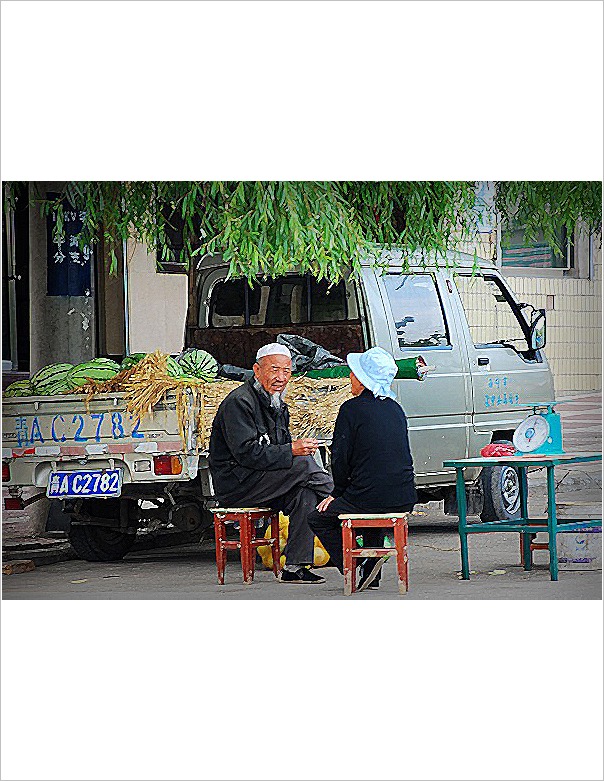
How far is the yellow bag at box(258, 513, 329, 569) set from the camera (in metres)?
8.58

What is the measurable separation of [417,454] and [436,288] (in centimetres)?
125

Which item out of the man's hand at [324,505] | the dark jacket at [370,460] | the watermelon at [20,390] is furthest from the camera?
the watermelon at [20,390]

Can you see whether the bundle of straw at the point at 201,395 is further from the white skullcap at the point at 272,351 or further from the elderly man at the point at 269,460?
the white skullcap at the point at 272,351

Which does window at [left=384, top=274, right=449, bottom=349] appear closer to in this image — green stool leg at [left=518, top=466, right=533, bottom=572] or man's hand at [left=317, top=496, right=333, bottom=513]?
green stool leg at [left=518, top=466, right=533, bottom=572]

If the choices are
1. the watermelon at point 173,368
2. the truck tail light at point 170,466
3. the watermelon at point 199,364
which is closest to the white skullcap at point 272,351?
the watermelon at point 199,364

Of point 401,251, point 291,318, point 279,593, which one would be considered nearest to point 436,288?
point 401,251

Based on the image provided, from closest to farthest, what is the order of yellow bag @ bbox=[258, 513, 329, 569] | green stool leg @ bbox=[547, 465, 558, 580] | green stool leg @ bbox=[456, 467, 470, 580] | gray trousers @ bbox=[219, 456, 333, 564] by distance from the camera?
green stool leg @ bbox=[547, 465, 558, 580] < gray trousers @ bbox=[219, 456, 333, 564] < green stool leg @ bbox=[456, 467, 470, 580] < yellow bag @ bbox=[258, 513, 329, 569]

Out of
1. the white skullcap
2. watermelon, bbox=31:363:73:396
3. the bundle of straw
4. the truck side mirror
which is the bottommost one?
the bundle of straw

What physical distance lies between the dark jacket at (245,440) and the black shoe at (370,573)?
78cm

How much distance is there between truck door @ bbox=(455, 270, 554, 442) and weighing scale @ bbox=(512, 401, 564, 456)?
2.81ft

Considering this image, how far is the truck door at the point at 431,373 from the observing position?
9281mm

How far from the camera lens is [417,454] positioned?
922 centimetres

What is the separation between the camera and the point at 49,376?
886 centimetres

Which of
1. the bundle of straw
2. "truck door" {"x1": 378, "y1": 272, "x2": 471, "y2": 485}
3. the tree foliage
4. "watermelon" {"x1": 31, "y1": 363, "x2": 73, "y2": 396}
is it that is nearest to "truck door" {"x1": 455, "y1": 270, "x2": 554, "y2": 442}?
"truck door" {"x1": 378, "y1": 272, "x2": 471, "y2": 485}
